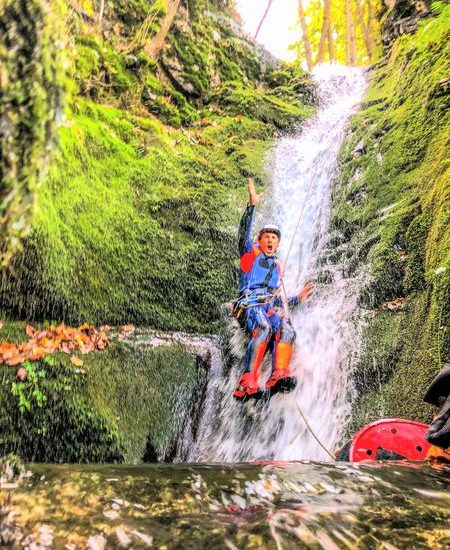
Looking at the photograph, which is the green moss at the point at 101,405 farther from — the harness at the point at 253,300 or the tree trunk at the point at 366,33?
the tree trunk at the point at 366,33

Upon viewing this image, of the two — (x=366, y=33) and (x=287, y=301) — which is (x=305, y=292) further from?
(x=366, y=33)

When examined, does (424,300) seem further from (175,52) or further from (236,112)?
(175,52)

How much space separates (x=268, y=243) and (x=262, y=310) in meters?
0.97

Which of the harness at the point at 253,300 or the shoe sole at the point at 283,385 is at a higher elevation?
the harness at the point at 253,300

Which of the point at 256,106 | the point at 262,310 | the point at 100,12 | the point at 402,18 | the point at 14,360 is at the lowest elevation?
the point at 14,360

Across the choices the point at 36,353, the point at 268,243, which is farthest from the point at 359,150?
the point at 36,353

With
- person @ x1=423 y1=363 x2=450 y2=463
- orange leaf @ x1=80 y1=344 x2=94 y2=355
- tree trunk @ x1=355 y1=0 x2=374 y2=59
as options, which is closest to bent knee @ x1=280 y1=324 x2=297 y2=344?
orange leaf @ x1=80 y1=344 x2=94 y2=355

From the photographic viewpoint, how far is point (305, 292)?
6125 mm

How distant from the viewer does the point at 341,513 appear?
185 centimetres

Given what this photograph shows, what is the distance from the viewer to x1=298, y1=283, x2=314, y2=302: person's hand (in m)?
6.09

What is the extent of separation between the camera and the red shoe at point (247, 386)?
5.14 meters

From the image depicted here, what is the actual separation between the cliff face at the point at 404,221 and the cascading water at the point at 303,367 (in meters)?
0.28

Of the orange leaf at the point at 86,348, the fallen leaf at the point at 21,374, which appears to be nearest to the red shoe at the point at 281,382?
the orange leaf at the point at 86,348

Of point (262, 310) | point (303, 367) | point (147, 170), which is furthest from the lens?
point (147, 170)
